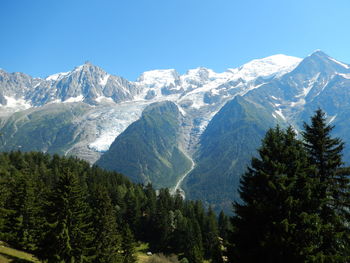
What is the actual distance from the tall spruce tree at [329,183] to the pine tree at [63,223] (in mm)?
33005

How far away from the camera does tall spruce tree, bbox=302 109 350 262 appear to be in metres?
25.9

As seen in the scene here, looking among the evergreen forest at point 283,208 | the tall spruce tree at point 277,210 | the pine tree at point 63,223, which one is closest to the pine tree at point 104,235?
the evergreen forest at point 283,208

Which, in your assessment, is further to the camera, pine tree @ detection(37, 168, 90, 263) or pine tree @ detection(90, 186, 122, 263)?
pine tree @ detection(90, 186, 122, 263)

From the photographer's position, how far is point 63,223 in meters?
44.5

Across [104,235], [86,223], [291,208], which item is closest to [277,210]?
[291,208]

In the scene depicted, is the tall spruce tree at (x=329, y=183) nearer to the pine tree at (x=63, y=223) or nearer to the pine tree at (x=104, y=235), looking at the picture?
the pine tree at (x=63, y=223)

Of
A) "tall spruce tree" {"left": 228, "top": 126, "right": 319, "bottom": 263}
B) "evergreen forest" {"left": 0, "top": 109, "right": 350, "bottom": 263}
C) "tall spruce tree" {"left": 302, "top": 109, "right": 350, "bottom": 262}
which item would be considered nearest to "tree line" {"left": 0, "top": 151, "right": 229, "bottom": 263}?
"evergreen forest" {"left": 0, "top": 109, "right": 350, "bottom": 263}

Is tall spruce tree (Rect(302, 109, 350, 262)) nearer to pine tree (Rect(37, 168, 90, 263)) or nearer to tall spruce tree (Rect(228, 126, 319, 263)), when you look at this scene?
tall spruce tree (Rect(228, 126, 319, 263))

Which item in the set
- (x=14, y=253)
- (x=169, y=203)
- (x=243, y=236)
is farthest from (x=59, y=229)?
(x=169, y=203)

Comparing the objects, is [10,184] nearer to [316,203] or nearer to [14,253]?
[14,253]

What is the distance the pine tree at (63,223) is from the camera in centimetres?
4447

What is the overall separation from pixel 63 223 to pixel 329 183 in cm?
3589

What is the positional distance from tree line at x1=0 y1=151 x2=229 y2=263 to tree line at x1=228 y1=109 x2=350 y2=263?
4.44 metres

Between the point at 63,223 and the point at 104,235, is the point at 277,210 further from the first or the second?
the point at 104,235
